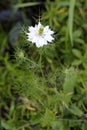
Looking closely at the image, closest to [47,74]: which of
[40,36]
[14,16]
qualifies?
[40,36]

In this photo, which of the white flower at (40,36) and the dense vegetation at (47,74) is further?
the dense vegetation at (47,74)

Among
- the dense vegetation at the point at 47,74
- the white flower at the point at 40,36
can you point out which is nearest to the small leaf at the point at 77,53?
the dense vegetation at the point at 47,74

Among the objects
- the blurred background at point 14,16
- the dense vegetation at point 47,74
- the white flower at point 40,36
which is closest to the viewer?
the white flower at point 40,36

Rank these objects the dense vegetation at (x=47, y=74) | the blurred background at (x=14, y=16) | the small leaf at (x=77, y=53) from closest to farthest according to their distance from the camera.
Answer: the dense vegetation at (x=47, y=74) < the small leaf at (x=77, y=53) < the blurred background at (x=14, y=16)

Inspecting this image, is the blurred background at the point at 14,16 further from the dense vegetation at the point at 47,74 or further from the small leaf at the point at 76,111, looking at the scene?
the small leaf at the point at 76,111

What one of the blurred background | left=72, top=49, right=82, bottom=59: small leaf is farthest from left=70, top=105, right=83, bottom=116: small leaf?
the blurred background

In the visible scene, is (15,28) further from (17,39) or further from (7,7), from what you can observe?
(7,7)

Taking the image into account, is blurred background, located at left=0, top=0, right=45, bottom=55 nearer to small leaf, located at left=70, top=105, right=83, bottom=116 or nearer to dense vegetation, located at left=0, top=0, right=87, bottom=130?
dense vegetation, located at left=0, top=0, right=87, bottom=130

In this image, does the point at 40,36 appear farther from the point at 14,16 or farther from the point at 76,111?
the point at 14,16

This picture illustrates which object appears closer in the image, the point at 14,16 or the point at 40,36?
the point at 40,36
